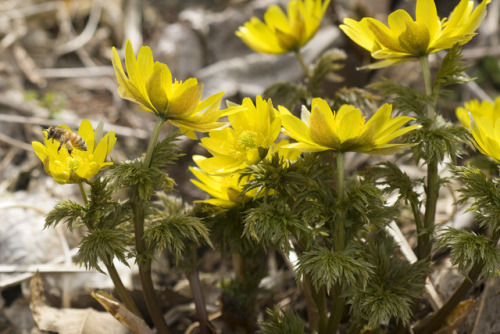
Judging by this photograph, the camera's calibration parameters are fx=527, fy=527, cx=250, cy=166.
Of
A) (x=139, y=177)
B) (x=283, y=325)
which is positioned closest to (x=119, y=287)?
(x=139, y=177)

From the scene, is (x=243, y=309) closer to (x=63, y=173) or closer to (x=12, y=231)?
(x=63, y=173)

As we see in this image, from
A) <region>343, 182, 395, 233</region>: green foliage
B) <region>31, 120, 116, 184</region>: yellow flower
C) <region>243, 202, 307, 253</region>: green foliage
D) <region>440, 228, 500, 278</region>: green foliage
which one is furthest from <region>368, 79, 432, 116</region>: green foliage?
<region>31, 120, 116, 184</region>: yellow flower

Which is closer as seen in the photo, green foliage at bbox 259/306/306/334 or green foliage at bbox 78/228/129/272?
green foliage at bbox 78/228/129/272

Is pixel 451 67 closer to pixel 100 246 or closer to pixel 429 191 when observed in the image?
pixel 429 191

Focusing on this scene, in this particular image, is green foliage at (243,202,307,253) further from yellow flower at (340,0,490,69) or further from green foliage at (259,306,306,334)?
yellow flower at (340,0,490,69)

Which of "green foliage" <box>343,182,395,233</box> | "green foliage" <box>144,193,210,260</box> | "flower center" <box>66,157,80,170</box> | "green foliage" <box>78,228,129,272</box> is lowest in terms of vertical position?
"green foliage" <box>343,182,395,233</box>

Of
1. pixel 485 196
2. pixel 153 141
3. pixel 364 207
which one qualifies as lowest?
pixel 485 196

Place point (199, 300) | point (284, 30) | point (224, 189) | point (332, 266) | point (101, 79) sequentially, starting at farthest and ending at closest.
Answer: point (101, 79), point (284, 30), point (199, 300), point (224, 189), point (332, 266)

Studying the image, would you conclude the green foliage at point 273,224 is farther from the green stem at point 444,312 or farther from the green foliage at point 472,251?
the green stem at point 444,312
